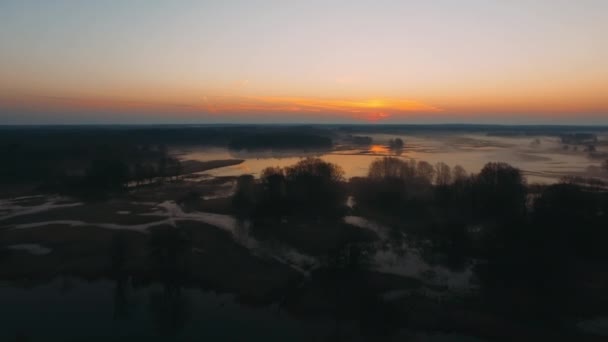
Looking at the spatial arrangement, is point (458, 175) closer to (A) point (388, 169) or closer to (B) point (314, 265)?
(A) point (388, 169)

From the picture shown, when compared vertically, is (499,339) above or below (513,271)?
below

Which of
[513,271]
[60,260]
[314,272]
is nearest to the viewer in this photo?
[513,271]

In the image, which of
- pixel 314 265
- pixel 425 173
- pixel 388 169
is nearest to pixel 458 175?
pixel 425 173

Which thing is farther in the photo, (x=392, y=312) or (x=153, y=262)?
(x=153, y=262)

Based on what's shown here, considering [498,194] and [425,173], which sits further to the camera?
[425,173]

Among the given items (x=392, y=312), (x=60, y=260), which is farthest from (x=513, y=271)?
(x=60, y=260)

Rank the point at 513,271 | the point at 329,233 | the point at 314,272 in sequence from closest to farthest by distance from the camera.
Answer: the point at 513,271
the point at 314,272
the point at 329,233

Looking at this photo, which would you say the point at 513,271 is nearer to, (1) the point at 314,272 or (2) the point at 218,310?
(1) the point at 314,272

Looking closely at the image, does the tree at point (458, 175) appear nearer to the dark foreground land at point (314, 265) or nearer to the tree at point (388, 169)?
the dark foreground land at point (314, 265)

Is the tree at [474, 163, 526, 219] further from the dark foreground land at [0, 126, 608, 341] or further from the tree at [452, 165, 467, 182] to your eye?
the tree at [452, 165, 467, 182]
